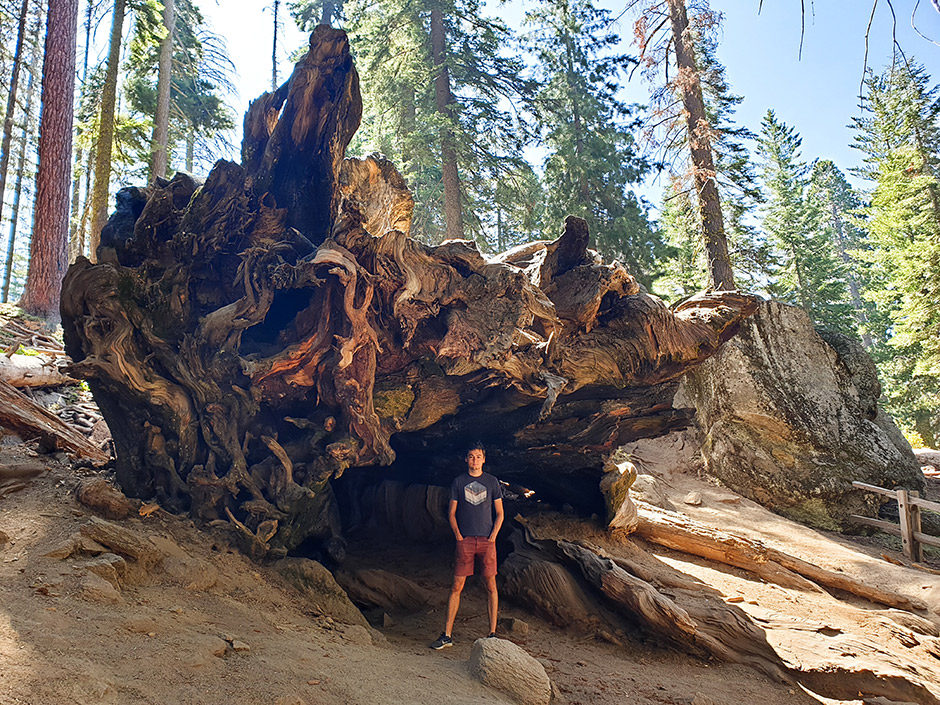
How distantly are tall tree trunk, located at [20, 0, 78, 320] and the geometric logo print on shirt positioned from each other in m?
12.1

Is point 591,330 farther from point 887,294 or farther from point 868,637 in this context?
point 887,294

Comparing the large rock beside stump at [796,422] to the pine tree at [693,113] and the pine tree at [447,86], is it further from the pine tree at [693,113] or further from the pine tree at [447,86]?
the pine tree at [447,86]

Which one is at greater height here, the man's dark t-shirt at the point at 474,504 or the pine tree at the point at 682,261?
the pine tree at the point at 682,261

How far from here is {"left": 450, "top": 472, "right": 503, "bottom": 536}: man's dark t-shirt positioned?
5141mm

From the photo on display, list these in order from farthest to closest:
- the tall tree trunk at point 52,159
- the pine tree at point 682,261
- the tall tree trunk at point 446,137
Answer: the tall tree trunk at point 446,137 < the pine tree at point 682,261 < the tall tree trunk at point 52,159

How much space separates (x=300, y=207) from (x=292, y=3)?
923 inches

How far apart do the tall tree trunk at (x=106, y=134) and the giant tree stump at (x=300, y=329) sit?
24.6 feet

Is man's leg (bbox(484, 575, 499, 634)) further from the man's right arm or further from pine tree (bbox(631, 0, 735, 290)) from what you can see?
pine tree (bbox(631, 0, 735, 290))

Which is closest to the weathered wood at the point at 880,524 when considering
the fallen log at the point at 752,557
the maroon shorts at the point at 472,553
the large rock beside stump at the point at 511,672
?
the fallen log at the point at 752,557

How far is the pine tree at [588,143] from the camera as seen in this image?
1805 cm

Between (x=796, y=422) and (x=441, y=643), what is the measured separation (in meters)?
9.97

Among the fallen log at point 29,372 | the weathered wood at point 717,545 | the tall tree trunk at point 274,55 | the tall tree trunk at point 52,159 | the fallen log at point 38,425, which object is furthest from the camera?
the tall tree trunk at point 274,55

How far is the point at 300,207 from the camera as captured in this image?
5.79 metres

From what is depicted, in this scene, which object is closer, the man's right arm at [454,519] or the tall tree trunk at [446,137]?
the man's right arm at [454,519]
